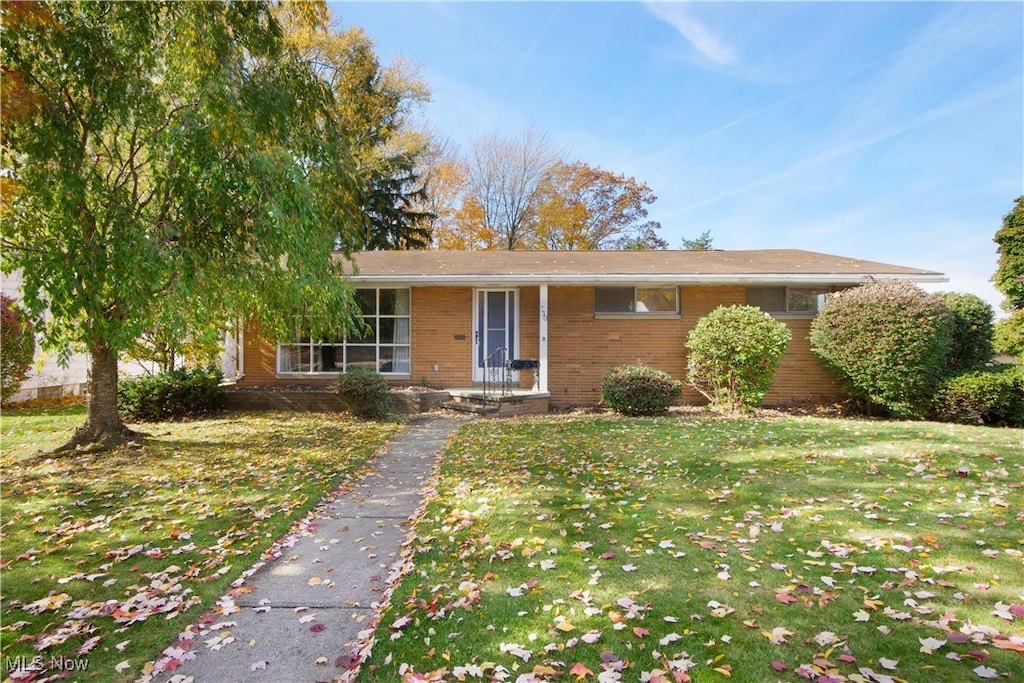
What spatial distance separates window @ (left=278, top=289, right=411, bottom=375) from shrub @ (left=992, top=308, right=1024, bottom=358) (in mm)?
13767

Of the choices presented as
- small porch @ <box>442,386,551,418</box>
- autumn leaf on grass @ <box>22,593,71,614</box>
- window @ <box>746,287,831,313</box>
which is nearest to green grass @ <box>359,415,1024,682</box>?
autumn leaf on grass @ <box>22,593,71,614</box>

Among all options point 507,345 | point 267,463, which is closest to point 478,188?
point 507,345

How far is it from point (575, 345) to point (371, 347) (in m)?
5.28

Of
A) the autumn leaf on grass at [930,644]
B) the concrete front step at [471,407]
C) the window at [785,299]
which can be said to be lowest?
the autumn leaf on grass at [930,644]

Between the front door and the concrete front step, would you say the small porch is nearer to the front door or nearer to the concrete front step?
the concrete front step

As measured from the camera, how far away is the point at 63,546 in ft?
14.4

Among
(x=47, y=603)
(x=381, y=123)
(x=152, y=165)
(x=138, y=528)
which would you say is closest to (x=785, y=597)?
(x=47, y=603)

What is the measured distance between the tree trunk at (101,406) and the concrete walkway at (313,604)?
4.96 meters

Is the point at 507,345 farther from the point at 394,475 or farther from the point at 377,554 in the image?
the point at 377,554

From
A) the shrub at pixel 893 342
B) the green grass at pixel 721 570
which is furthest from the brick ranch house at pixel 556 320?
the green grass at pixel 721 570

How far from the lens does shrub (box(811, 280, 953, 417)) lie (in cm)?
1014

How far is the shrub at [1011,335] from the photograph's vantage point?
38.3 feet

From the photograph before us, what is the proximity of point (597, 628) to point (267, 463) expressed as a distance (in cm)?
585

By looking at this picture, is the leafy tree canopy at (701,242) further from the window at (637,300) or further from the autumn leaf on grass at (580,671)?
the autumn leaf on grass at (580,671)
